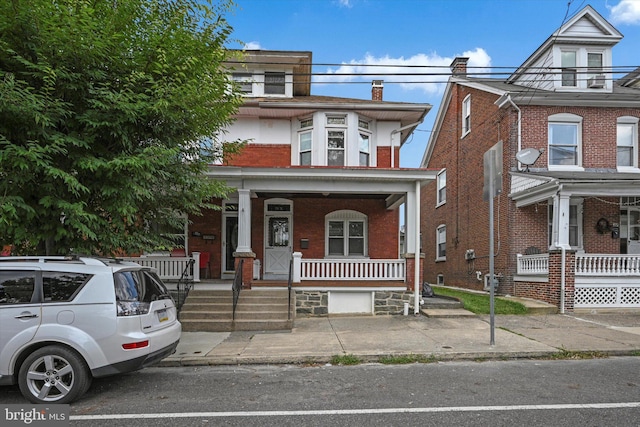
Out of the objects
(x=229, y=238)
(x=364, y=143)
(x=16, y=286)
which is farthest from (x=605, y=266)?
(x=16, y=286)

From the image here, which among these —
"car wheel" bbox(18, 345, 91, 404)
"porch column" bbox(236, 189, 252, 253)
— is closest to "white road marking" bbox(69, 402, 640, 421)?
"car wheel" bbox(18, 345, 91, 404)

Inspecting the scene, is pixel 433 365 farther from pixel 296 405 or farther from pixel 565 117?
pixel 565 117

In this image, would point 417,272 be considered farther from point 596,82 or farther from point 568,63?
point 568,63

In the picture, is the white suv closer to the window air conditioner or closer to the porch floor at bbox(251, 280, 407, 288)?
the porch floor at bbox(251, 280, 407, 288)

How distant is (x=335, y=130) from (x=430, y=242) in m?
10.6

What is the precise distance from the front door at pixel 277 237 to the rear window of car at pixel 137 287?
25.7 feet

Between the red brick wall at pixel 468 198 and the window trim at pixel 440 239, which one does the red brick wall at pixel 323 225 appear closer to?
the red brick wall at pixel 468 198

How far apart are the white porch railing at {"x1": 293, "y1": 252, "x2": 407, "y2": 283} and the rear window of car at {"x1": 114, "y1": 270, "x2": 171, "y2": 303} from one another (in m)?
5.71

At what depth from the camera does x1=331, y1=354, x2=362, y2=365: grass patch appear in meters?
6.52

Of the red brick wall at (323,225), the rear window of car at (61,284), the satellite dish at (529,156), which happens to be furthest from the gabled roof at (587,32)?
the rear window of car at (61,284)

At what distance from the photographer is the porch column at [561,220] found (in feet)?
37.3

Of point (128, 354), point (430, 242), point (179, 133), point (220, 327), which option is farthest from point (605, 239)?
point (128, 354)

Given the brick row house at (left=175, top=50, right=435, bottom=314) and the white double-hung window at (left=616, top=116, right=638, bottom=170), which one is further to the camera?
the white double-hung window at (left=616, top=116, right=638, bottom=170)

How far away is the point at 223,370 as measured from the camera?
6.26 metres
